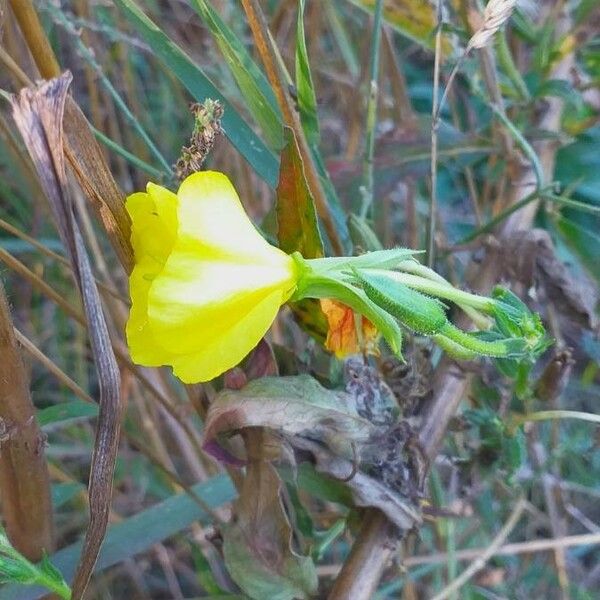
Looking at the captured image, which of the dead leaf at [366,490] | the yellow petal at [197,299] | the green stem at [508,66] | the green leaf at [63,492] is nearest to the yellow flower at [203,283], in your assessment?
the yellow petal at [197,299]

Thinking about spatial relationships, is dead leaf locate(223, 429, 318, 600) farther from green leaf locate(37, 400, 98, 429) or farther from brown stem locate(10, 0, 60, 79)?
brown stem locate(10, 0, 60, 79)

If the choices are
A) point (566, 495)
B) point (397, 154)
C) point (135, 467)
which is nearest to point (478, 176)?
point (397, 154)

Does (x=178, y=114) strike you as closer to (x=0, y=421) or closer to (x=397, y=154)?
(x=397, y=154)

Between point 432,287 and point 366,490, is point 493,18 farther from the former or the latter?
point 366,490

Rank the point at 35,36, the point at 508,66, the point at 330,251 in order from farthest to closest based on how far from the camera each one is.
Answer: the point at 508,66, the point at 330,251, the point at 35,36

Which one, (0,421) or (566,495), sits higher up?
(0,421)

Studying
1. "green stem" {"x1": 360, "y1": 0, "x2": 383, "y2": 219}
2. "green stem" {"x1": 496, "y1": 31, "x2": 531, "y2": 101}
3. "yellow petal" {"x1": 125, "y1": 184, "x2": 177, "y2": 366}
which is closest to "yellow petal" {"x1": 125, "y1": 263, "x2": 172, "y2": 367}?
"yellow petal" {"x1": 125, "y1": 184, "x2": 177, "y2": 366}

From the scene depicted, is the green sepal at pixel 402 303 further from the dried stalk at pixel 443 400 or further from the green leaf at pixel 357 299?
the dried stalk at pixel 443 400

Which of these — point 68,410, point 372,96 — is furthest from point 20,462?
point 372,96
